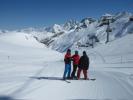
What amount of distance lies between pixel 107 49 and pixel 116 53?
6.64 meters

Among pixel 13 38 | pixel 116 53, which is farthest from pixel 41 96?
pixel 13 38

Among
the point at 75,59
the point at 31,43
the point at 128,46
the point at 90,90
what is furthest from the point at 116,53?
the point at 90,90

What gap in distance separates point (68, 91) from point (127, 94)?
2.85 metres

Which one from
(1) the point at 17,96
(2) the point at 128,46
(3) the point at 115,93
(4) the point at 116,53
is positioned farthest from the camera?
(2) the point at 128,46

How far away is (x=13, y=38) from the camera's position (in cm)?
7188

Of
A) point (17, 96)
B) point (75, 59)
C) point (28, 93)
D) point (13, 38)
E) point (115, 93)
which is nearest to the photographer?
point (17, 96)

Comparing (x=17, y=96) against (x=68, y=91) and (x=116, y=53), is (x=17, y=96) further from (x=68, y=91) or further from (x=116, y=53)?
(x=116, y=53)

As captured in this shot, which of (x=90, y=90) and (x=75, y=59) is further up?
(x=75, y=59)

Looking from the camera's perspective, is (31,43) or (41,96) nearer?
(41,96)

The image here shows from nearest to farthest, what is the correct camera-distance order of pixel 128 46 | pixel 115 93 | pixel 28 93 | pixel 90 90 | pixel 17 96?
pixel 17 96, pixel 28 93, pixel 115 93, pixel 90 90, pixel 128 46

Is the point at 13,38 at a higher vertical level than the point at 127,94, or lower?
higher

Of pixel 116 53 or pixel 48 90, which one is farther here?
pixel 116 53

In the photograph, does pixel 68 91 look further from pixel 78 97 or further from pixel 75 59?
pixel 75 59

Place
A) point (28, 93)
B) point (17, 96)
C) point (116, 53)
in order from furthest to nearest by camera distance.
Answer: point (116, 53) → point (28, 93) → point (17, 96)
